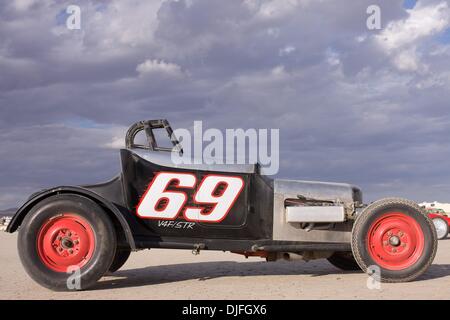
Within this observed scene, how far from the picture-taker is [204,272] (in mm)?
9383

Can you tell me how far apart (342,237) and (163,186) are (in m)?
2.46

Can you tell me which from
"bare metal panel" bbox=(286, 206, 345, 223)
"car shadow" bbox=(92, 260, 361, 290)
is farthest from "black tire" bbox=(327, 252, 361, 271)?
"bare metal panel" bbox=(286, 206, 345, 223)

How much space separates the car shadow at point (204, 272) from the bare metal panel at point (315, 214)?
1.43 metres

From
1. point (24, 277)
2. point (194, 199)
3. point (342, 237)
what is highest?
point (194, 199)

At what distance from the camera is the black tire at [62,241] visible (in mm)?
7000

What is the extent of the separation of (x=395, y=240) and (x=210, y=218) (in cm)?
237

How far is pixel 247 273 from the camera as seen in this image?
9.20 m

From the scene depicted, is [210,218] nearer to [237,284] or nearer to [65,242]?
[237,284]

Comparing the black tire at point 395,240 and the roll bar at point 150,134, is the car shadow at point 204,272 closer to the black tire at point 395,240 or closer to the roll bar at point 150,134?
the black tire at point 395,240

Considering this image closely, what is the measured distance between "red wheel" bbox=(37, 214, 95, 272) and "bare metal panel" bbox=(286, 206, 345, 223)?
8.26 ft

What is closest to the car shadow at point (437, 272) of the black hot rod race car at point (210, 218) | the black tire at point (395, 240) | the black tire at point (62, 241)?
the black tire at point (395, 240)

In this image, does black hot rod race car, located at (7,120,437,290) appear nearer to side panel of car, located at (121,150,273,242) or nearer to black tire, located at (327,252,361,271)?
side panel of car, located at (121,150,273,242)
